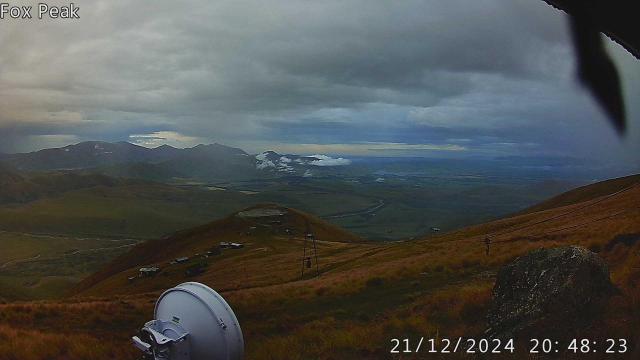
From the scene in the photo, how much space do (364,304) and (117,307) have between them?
519 inches

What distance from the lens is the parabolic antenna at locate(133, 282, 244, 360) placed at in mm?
9648

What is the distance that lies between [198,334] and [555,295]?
9.05 metres

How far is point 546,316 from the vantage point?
39.5 feet

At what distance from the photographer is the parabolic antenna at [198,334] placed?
9.65 meters

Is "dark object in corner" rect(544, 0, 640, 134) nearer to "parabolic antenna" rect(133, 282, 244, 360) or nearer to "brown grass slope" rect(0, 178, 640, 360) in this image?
"brown grass slope" rect(0, 178, 640, 360)

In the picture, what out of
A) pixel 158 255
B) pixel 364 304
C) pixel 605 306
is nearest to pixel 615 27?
pixel 605 306

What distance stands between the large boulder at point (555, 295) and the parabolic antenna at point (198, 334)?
7317mm

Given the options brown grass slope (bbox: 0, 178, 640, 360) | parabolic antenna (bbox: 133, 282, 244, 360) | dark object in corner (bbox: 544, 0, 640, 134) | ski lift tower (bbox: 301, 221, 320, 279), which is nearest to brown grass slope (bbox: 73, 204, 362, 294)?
ski lift tower (bbox: 301, 221, 320, 279)

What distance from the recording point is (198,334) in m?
9.70

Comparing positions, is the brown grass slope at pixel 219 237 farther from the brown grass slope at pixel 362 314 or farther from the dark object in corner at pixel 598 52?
the dark object in corner at pixel 598 52

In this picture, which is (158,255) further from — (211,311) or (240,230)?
(211,311)

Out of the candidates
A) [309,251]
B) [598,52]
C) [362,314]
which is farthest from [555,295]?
[309,251]

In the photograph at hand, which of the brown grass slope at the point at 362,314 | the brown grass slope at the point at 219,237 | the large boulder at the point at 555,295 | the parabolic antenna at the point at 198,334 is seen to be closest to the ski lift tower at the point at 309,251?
the brown grass slope at the point at 219,237

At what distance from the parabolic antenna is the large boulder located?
7.32 m
